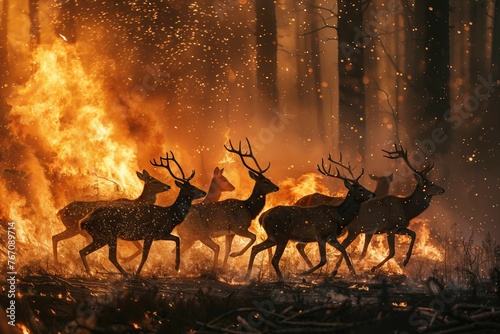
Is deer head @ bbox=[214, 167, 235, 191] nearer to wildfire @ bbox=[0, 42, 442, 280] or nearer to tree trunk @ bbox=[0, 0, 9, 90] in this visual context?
wildfire @ bbox=[0, 42, 442, 280]

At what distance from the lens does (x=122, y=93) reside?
21922 millimetres

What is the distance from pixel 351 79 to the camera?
2430cm

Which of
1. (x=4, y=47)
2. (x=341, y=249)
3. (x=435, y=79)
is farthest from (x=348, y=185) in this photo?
(x=4, y=47)

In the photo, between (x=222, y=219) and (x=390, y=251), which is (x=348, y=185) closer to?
(x=390, y=251)

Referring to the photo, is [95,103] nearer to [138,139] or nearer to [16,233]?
[138,139]

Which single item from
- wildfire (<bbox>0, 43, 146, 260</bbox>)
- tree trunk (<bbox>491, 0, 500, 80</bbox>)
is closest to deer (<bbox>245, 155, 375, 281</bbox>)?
wildfire (<bbox>0, 43, 146, 260</bbox>)

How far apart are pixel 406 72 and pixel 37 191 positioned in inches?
463

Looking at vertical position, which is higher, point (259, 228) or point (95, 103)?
point (95, 103)

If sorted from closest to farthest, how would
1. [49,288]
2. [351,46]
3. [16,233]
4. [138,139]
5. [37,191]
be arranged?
1. [49,288]
2. [16,233]
3. [37,191]
4. [138,139]
5. [351,46]

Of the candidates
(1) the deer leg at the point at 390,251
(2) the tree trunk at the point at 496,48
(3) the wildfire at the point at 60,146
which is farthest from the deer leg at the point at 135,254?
(2) the tree trunk at the point at 496,48

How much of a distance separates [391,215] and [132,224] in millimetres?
5116

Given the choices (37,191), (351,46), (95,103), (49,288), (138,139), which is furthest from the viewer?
(351,46)

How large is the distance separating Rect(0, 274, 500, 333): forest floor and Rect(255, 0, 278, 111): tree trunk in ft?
37.7

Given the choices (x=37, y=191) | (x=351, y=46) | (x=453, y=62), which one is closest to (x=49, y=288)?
(x=37, y=191)
